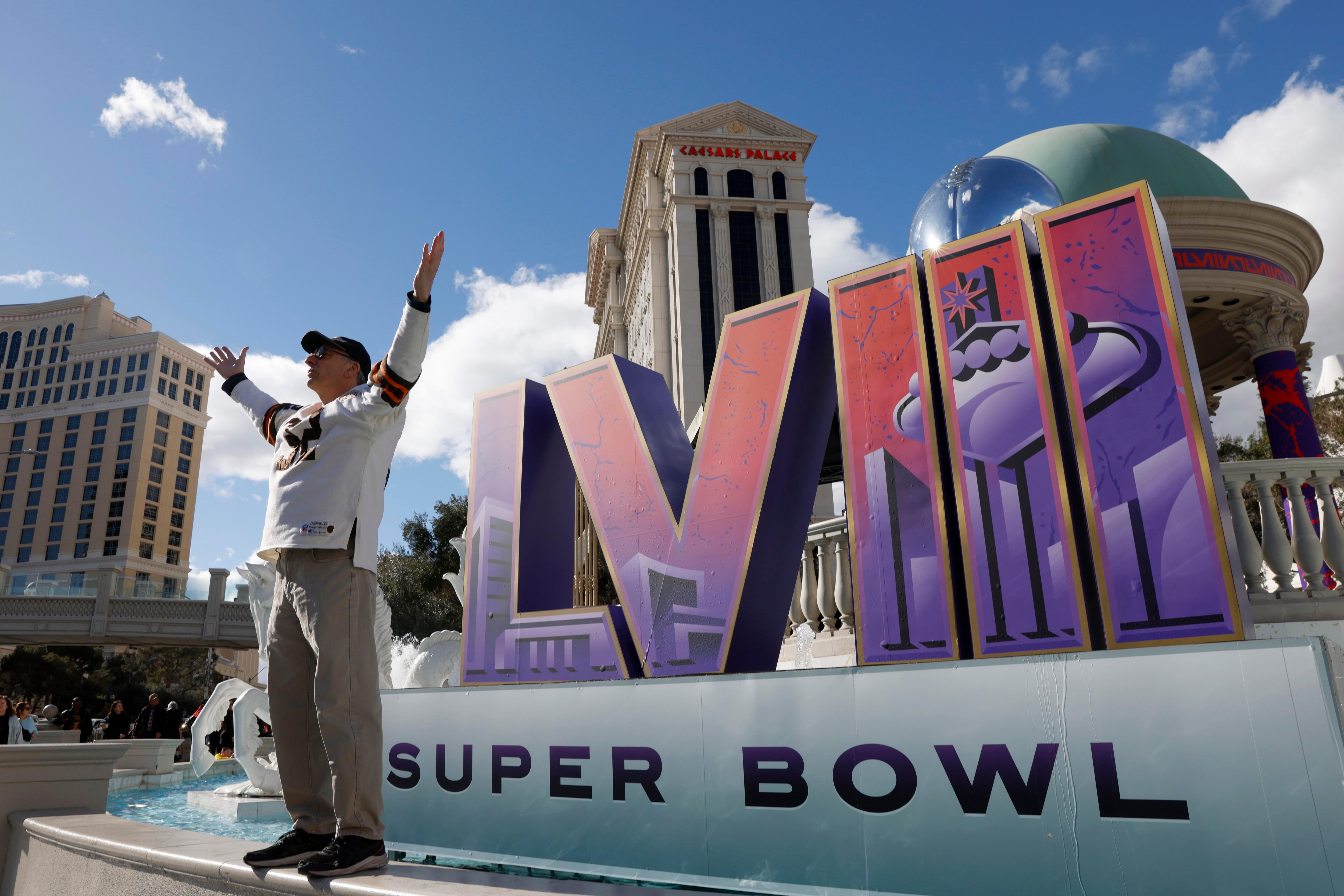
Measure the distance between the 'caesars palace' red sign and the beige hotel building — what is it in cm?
9778

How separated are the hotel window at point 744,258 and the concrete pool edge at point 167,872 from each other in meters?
53.4

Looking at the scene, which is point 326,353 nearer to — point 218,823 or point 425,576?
point 218,823

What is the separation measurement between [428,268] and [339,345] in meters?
0.77

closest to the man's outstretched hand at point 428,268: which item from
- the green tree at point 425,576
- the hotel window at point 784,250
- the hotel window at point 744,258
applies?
the green tree at point 425,576

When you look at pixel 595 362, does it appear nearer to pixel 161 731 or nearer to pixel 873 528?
pixel 873 528

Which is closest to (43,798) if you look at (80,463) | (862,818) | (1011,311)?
(862,818)

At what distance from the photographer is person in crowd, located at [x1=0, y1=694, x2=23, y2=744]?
11.7 m

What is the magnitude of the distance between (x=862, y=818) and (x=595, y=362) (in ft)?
12.8

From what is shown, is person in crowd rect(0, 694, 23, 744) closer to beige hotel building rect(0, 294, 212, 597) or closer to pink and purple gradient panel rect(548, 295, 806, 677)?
pink and purple gradient panel rect(548, 295, 806, 677)

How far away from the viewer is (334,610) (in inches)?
129

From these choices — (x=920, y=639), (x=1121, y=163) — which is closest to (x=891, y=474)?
(x=920, y=639)

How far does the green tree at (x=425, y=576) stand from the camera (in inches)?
1404

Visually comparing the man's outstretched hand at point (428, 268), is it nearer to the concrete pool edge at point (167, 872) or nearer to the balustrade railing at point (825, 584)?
the concrete pool edge at point (167, 872)

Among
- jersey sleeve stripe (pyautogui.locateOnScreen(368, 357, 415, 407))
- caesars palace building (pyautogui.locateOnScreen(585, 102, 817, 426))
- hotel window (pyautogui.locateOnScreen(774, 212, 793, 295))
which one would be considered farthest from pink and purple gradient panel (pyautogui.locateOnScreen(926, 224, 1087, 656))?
hotel window (pyautogui.locateOnScreen(774, 212, 793, 295))
